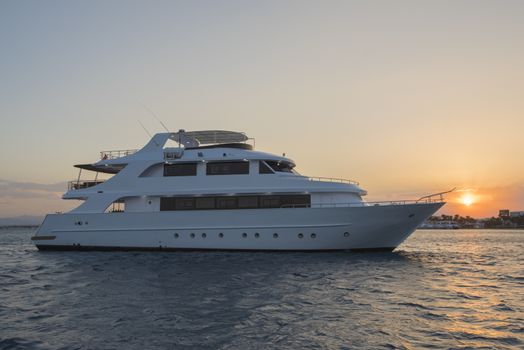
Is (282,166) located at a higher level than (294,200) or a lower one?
higher

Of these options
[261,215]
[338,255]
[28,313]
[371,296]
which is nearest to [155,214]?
[261,215]

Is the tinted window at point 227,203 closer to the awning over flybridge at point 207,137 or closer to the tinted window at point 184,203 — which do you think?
the tinted window at point 184,203

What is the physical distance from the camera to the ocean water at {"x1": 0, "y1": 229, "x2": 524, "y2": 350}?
278 inches

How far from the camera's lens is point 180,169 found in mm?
22219

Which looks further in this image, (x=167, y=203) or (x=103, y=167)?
(x=103, y=167)

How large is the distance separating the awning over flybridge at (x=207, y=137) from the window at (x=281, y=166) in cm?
357

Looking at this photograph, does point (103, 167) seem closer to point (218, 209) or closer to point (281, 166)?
point (218, 209)

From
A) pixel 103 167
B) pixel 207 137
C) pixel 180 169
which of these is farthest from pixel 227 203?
pixel 103 167

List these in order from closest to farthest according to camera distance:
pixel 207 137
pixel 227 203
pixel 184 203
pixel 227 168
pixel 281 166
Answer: pixel 227 203 → pixel 184 203 → pixel 227 168 → pixel 281 166 → pixel 207 137

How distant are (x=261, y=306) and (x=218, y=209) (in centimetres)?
1154

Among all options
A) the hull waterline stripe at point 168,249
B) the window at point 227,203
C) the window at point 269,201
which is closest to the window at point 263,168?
the window at point 269,201

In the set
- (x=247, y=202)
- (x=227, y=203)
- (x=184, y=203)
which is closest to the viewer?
(x=247, y=202)

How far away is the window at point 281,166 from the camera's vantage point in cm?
2169

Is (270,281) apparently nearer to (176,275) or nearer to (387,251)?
(176,275)
